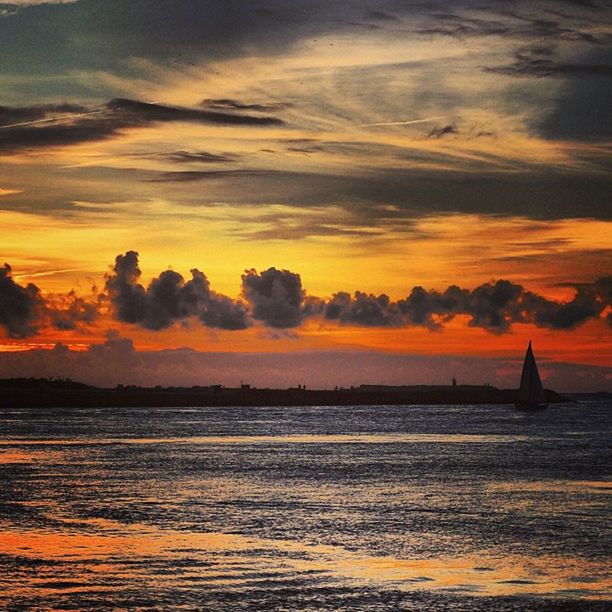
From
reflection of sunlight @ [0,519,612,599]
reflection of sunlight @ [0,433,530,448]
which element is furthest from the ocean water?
reflection of sunlight @ [0,433,530,448]

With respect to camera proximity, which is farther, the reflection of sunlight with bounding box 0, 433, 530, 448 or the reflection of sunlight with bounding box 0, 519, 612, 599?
the reflection of sunlight with bounding box 0, 433, 530, 448

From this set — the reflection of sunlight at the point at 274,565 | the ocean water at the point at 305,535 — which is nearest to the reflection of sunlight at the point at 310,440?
the ocean water at the point at 305,535

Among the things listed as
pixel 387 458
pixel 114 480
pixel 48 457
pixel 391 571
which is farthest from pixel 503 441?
pixel 391 571

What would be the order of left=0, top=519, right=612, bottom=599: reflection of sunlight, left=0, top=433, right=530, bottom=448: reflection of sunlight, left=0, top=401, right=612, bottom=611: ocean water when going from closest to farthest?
left=0, top=401, right=612, bottom=611: ocean water → left=0, top=519, right=612, bottom=599: reflection of sunlight → left=0, top=433, right=530, bottom=448: reflection of sunlight

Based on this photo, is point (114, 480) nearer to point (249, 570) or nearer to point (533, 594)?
point (249, 570)

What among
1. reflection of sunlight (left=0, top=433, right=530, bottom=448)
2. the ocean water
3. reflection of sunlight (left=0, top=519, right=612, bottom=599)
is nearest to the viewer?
the ocean water

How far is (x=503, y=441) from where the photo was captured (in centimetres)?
12319

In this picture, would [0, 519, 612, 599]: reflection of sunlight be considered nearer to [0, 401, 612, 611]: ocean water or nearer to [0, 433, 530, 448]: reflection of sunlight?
[0, 401, 612, 611]: ocean water

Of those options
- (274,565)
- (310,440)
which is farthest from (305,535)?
(310,440)

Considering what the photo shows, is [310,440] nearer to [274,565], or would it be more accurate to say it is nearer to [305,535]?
[305,535]

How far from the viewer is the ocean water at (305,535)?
2964 cm

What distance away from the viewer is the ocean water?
29.6m

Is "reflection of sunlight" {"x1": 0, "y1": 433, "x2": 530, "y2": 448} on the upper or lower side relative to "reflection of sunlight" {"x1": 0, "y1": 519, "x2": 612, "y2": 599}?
lower

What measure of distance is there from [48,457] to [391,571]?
212 ft
